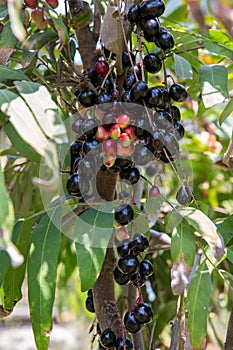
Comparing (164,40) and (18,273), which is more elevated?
(164,40)

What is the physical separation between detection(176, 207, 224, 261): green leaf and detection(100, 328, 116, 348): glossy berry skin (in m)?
0.19

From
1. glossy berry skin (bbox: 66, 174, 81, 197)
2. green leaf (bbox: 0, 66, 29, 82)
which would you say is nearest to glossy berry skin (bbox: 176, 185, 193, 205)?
glossy berry skin (bbox: 66, 174, 81, 197)

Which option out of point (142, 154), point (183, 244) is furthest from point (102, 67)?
point (183, 244)

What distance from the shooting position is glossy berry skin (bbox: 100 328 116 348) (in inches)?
27.5

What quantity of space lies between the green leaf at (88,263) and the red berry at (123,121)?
0.14 meters

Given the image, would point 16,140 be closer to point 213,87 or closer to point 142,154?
point 142,154

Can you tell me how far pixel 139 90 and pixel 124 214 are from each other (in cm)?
14

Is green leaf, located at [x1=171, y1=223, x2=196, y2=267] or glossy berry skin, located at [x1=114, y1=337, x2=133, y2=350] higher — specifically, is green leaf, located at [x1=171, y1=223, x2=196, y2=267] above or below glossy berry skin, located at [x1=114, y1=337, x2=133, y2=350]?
above

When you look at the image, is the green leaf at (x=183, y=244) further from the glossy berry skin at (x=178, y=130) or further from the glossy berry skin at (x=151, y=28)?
the glossy berry skin at (x=151, y=28)

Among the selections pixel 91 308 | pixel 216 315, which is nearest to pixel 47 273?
pixel 91 308

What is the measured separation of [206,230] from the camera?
596 millimetres

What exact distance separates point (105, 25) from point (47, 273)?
11.5 inches

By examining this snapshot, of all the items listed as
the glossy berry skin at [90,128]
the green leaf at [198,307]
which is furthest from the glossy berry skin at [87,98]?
the green leaf at [198,307]

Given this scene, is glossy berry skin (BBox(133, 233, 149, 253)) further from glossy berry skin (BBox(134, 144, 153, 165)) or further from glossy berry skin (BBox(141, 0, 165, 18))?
glossy berry skin (BBox(141, 0, 165, 18))
